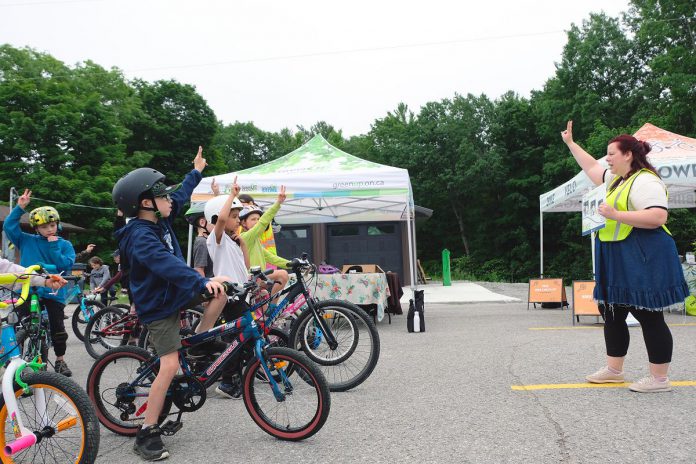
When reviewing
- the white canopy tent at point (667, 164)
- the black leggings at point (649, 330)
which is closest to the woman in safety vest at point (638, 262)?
the black leggings at point (649, 330)

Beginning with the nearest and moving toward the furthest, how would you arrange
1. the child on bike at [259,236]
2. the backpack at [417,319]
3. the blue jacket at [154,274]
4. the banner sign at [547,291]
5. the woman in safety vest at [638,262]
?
the blue jacket at [154,274]
the woman in safety vest at [638,262]
the child on bike at [259,236]
the backpack at [417,319]
the banner sign at [547,291]

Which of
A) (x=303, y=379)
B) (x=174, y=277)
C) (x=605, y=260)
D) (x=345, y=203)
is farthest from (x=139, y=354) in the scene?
(x=345, y=203)

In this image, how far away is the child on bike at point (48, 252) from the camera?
213 inches

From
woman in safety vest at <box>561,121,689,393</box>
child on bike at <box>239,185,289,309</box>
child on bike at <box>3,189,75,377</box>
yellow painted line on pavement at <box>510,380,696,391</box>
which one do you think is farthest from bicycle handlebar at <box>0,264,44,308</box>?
woman in safety vest at <box>561,121,689,393</box>

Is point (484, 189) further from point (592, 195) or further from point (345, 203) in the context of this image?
point (592, 195)

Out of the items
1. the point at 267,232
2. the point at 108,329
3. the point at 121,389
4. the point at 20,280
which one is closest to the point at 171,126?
the point at 108,329

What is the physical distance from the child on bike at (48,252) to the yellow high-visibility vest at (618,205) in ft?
16.2

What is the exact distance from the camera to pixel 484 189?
3619 centimetres

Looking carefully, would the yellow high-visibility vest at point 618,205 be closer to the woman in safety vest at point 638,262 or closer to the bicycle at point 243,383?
the woman in safety vest at point 638,262

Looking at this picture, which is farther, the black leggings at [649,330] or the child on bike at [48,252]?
the child on bike at [48,252]

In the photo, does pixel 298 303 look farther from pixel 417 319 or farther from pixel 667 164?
pixel 667 164

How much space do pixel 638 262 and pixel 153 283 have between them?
342 centimetres

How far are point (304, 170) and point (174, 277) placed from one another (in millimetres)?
7319

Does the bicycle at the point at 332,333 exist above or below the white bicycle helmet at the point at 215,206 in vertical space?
below
